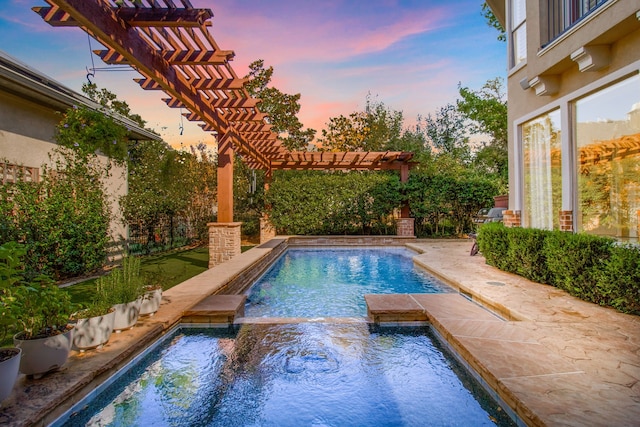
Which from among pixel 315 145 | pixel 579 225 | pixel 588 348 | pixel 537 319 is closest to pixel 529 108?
pixel 579 225

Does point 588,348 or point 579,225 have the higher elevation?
point 579,225

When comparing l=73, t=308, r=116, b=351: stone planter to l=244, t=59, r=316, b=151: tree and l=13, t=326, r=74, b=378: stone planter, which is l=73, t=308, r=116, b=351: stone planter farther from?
l=244, t=59, r=316, b=151: tree

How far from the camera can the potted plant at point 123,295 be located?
352 centimetres

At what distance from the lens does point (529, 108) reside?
290 inches

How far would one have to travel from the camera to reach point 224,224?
9000mm

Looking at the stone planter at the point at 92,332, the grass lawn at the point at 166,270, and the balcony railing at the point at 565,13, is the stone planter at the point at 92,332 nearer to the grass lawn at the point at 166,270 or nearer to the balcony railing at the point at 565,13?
the grass lawn at the point at 166,270

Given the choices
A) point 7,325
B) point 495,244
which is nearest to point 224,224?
point 495,244

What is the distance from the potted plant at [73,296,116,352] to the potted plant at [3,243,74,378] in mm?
249

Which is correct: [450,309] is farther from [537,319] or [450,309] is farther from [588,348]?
[588,348]

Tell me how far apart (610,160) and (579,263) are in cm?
198

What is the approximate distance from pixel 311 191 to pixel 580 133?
10339mm

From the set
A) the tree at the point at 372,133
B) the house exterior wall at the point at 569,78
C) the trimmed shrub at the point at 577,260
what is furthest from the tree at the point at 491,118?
the trimmed shrub at the point at 577,260

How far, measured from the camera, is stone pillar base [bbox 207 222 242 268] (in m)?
8.98

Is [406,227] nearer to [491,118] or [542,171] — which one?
[542,171]
